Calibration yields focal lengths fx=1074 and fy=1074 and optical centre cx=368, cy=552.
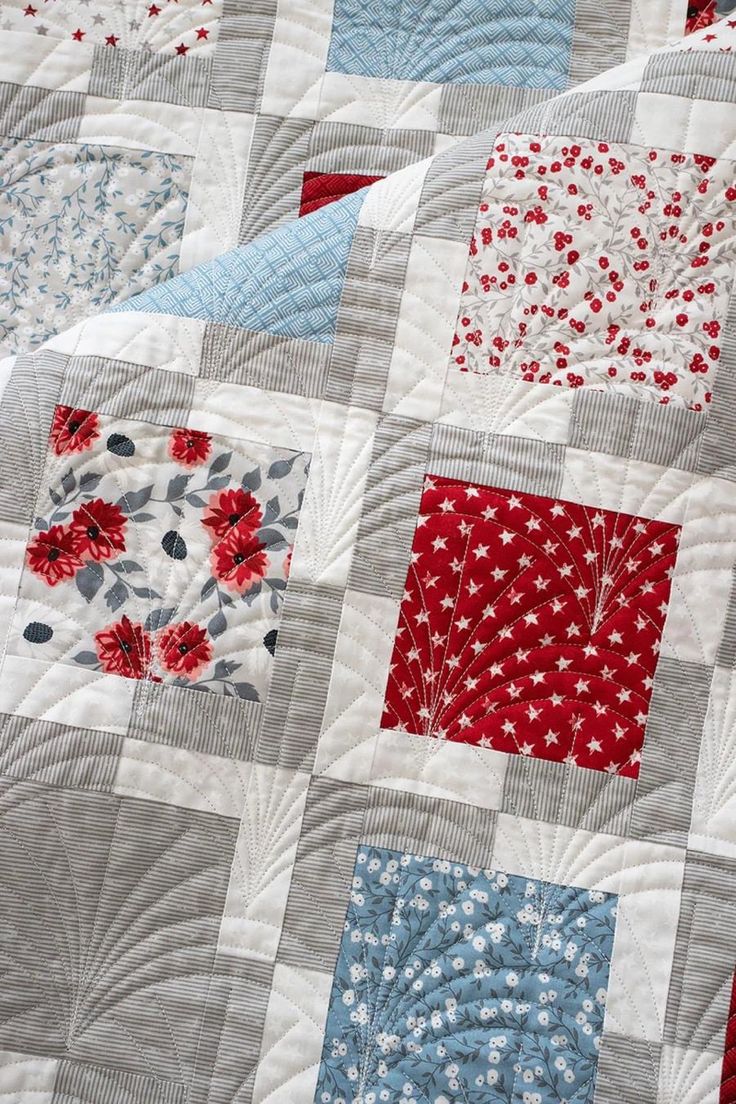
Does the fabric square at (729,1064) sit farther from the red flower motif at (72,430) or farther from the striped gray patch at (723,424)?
the red flower motif at (72,430)

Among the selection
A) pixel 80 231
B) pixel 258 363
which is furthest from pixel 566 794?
pixel 80 231

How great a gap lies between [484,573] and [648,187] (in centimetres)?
45

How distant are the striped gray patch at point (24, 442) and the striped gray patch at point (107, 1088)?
565 mm

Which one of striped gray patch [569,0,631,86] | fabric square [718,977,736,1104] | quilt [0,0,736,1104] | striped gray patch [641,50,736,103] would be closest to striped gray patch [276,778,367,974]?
quilt [0,0,736,1104]

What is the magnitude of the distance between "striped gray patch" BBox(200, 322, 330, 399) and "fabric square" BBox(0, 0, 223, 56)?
0.49 meters

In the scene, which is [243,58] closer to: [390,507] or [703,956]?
[390,507]

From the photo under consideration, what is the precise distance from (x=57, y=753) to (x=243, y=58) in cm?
91

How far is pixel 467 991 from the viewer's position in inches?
42.4

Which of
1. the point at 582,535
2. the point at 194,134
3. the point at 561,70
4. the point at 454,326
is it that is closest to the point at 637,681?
the point at 582,535

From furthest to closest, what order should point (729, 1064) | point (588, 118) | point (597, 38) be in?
point (597, 38)
point (588, 118)
point (729, 1064)

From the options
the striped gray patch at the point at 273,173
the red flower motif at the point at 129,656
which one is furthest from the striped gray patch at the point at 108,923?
the striped gray patch at the point at 273,173

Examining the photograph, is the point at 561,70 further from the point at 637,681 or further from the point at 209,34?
the point at 637,681

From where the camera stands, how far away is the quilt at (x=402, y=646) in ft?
3.56

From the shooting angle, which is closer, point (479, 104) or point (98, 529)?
point (98, 529)
